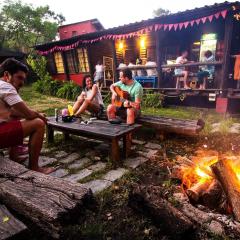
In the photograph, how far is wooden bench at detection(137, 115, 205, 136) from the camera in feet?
15.3

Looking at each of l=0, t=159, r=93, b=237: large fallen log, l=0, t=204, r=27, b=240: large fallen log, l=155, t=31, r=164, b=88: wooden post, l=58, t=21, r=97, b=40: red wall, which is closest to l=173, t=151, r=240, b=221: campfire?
l=0, t=159, r=93, b=237: large fallen log

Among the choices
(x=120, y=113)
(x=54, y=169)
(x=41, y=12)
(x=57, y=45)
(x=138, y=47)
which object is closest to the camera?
(x=54, y=169)

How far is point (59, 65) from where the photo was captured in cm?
1836

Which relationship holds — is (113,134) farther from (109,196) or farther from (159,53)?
A: (159,53)

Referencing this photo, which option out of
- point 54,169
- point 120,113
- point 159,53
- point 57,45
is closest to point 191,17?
point 159,53

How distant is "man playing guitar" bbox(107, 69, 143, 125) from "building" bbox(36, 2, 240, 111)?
4180 mm

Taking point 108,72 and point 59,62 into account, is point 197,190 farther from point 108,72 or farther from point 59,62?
point 59,62

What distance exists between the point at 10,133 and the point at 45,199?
4.99ft

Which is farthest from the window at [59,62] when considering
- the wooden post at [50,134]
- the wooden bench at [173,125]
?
the wooden bench at [173,125]

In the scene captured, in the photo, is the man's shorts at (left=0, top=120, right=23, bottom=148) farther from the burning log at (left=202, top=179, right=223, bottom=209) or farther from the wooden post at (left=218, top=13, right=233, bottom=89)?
the wooden post at (left=218, top=13, right=233, bottom=89)

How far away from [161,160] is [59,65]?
15.9 meters

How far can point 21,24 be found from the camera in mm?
30734

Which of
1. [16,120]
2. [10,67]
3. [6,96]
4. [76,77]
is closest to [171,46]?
[76,77]

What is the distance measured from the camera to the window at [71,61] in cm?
1680
